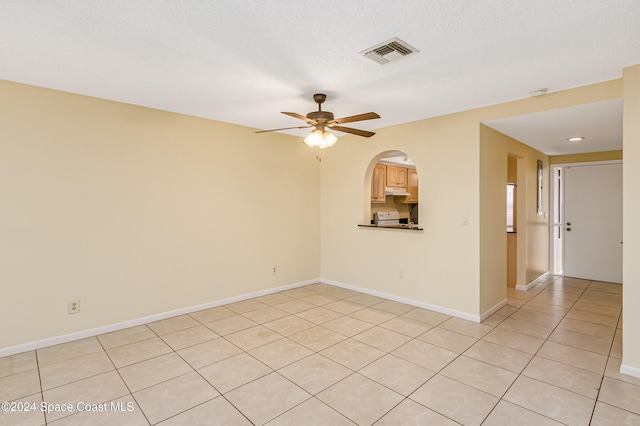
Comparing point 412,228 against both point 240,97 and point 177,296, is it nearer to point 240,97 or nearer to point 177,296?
point 240,97

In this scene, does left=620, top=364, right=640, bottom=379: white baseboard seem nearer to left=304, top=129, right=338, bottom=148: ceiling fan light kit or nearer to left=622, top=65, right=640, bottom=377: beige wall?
left=622, top=65, right=640, bottom=377: beige wall

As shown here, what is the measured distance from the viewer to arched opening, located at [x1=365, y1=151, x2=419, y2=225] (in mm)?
6387

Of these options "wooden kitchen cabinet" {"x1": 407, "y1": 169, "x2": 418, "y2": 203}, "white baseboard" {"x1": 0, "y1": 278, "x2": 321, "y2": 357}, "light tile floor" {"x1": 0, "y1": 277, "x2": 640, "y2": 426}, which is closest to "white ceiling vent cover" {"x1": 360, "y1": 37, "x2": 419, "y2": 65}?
"light tile floor" {"x1": 0, "y1": 277, "x2": 640, "y2": 426}

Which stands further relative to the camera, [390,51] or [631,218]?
[631,218]

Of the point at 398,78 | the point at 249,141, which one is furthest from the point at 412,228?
the point at 249,141

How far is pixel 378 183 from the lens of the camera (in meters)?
6.42

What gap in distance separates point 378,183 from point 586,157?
3.67 metres

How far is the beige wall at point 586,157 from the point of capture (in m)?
5.41

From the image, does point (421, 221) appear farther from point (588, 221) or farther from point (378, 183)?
point (588, 221)

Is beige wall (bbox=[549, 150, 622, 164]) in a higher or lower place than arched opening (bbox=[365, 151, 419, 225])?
higher

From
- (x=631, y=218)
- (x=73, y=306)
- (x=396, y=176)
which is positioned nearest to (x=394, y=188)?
(x=396, y=176)

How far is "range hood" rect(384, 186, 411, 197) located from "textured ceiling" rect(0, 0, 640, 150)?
11.1 ft

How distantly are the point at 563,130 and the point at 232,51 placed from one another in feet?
13.0

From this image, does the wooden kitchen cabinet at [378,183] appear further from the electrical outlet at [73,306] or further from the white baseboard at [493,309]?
the electrical outlet at [73,306]
